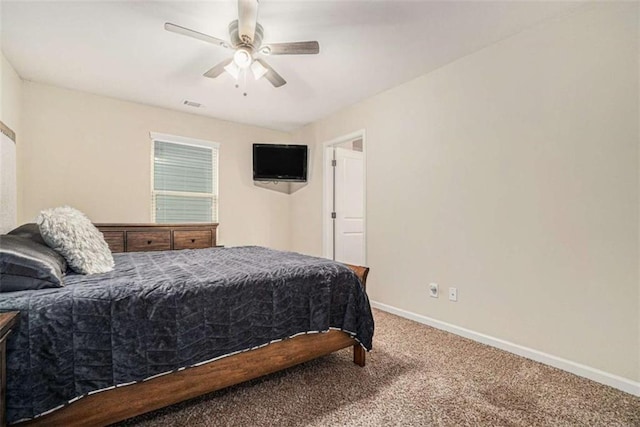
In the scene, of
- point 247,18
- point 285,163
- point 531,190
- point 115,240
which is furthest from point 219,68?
point 531,190

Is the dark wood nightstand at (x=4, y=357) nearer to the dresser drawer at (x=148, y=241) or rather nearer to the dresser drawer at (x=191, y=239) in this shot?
the dresser drawer at (x=148, y=241)

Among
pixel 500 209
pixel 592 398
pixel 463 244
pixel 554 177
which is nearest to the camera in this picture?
pixel 592 398

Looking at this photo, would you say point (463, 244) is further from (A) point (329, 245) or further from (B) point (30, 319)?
(B) point (30, 319)

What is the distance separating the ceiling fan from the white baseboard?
262 centimetres

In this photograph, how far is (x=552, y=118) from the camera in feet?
7.19

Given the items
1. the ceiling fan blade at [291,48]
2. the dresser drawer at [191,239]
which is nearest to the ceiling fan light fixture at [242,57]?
the ceiling fan blade at [291,48]

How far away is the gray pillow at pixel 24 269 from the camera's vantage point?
127 cm

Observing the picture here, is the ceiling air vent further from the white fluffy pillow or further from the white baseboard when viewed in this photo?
the white baseboard

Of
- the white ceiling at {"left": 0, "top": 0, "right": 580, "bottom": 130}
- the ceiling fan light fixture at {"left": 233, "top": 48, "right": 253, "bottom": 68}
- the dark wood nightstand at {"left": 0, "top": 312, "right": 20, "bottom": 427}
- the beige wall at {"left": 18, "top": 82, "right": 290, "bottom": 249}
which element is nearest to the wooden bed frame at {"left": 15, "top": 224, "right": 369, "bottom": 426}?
the dark wood nightstand at {"left": 0, "top": 312, "right": 20, "bottom": 427}

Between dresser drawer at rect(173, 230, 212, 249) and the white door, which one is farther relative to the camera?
the white door

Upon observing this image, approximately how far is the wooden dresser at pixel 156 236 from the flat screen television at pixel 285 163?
1.23m

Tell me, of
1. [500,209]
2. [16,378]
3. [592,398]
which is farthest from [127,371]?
[500,209]

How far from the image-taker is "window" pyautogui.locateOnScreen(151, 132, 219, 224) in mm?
3961

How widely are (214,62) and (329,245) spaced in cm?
268
